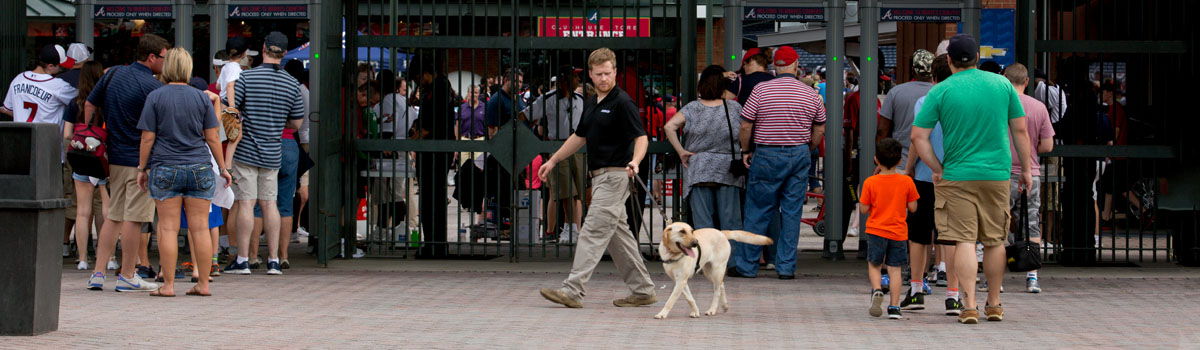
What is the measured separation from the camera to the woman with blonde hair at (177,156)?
8953 mm

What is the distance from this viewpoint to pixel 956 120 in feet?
26.5

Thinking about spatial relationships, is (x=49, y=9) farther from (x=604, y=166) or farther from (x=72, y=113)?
(x=604, y=166)

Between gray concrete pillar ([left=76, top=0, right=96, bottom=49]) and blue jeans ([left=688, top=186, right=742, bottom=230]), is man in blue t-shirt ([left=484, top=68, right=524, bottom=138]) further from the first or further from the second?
gray concrete pillar ([left=76, top=0, right=96, bottom=49])

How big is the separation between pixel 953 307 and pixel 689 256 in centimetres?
156

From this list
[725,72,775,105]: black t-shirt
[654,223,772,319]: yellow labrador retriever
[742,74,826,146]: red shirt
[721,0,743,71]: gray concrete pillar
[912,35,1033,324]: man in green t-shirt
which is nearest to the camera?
[912,35,1033,324]: man in green t-shirt

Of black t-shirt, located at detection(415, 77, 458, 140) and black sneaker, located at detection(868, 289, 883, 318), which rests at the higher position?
black t-shirt, located at detection(415, 77, 458, 140)

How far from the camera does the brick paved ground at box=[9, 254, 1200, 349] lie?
7230 mm

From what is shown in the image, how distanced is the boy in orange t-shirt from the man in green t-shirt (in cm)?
31

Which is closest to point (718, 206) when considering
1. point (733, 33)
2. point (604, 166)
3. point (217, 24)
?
point (733, 33)

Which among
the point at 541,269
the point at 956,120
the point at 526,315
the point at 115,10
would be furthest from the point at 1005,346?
the point at 115,10

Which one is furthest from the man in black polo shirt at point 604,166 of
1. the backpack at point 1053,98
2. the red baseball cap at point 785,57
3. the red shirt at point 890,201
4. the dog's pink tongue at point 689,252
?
the backpack at point 1053,98

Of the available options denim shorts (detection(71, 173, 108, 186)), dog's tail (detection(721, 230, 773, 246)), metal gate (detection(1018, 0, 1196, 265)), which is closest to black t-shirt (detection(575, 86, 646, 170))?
dog's tail (detection(721, 230, 773, 246))

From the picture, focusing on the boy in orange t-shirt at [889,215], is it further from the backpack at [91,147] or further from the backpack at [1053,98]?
the backpack at [91,147]

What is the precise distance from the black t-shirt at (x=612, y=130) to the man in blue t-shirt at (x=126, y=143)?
292 centimetres
